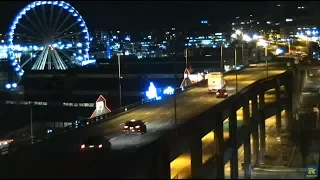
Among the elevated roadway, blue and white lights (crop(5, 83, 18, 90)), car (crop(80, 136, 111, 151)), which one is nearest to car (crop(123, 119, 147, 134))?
the elevated roadway

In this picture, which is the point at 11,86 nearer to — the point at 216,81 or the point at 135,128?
the point at 216,81

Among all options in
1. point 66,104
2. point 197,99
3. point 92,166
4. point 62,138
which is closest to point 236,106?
→ point 197,99

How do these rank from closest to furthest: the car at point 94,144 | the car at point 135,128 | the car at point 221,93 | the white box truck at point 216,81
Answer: the car at point 94,144 < the car at point 135,128 < the car at point 221,93 < the white box truck at point 216,81

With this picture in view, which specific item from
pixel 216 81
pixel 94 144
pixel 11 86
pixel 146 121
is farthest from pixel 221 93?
pixel 11 86

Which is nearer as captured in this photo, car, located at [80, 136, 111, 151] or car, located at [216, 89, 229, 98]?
car, located at [80, 136, 111, 151]

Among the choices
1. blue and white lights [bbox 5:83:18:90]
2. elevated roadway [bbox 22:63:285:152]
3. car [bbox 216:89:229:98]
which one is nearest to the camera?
elevated roadway [bbox 22:63:285:152]

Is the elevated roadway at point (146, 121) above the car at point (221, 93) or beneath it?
beneath

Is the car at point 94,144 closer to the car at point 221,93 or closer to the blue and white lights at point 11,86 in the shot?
the car at point 221,93

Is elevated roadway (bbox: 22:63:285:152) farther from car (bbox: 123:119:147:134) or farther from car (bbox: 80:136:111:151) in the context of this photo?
car (bbox: 80:136:111:151)

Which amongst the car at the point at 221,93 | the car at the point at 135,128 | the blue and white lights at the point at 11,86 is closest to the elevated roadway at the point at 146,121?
the car at the point at 135,128

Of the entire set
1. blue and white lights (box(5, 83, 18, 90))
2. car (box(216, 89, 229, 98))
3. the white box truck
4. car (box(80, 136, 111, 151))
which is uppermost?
the white box truck

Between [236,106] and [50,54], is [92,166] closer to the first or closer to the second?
[236,106]

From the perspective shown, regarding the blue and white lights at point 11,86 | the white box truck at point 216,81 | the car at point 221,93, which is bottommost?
the blue and white lights at point 11,86

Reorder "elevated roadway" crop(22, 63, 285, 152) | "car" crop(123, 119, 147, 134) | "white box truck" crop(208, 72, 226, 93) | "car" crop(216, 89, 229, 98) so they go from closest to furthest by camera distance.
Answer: "elevated roadway" crop(22, 63, 285, 152)
"car" crop(123, 119, 147, 134)
"car" crop(216, 89, 229, 98)
"white box truck" crop(208, 72, 226, 93)
